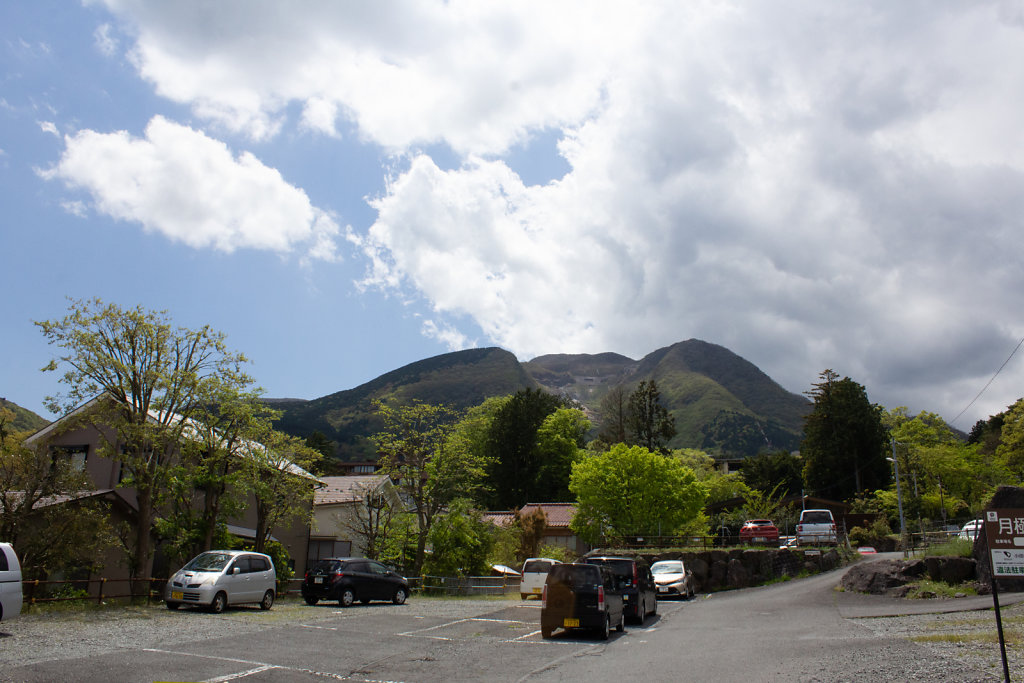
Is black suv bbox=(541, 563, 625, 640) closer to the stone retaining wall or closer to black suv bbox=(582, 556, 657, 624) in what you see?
black suv bbox=(582, 556, 657, 624)

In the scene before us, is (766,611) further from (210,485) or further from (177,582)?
(210,485)

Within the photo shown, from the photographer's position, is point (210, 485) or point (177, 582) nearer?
point (177, 582)

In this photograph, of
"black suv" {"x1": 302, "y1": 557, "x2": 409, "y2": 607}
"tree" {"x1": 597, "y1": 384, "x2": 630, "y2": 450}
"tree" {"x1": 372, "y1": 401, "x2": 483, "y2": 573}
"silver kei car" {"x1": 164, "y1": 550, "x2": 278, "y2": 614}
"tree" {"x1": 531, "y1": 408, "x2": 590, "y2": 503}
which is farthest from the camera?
"tree" {"x1": 597, "y1": 384, "x2": 630, "y2": 450}

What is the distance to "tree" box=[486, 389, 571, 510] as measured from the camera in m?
60.8

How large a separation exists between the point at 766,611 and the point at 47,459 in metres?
21.1

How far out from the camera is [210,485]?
22.9 m

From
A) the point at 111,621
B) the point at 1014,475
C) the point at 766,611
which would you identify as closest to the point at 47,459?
the point at 111,621

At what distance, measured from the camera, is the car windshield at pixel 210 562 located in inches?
731

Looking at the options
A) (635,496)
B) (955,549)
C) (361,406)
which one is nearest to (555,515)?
(635,496)

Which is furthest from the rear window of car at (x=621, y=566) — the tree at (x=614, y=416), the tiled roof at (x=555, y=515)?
the tree at (x=614, y=416)

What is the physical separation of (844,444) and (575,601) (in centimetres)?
6480

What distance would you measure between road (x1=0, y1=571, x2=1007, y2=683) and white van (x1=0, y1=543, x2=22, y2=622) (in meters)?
1.25

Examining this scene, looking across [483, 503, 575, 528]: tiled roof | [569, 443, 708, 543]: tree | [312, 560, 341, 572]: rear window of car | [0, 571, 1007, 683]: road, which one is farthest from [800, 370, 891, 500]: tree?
[312, 560, 341, 572]: rear window of car

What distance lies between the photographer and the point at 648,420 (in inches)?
2440
